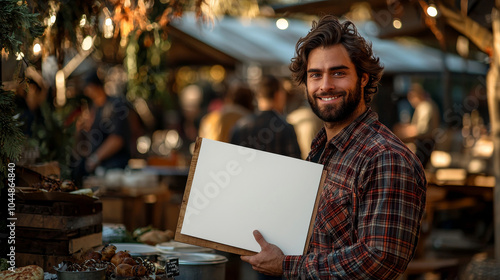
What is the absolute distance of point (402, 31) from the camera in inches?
263

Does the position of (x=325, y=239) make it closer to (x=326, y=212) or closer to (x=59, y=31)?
(x=326, y=212)

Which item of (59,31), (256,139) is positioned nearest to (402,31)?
(256,139)

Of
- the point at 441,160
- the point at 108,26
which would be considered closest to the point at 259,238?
the point at 108,26

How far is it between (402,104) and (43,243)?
11.8 meters

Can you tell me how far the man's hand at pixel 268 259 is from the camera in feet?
7.74

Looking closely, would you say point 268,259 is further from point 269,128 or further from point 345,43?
point 269,128

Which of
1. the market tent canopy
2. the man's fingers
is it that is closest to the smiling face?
the man's fingers

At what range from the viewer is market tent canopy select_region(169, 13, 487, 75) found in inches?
324

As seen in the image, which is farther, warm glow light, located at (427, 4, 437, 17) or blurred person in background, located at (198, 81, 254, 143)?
blurred person in background, located at (198, 81, 254, 143)

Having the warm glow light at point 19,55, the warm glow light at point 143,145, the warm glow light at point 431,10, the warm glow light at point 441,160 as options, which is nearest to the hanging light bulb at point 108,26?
the warm glow light at point 19,55

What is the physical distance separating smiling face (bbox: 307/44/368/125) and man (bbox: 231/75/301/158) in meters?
2.73

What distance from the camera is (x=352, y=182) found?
229cm

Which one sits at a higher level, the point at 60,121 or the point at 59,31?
the point at 59,31

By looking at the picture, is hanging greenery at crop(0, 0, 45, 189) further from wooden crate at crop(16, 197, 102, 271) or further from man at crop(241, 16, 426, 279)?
man at crop(241, 16, 426, 279)
